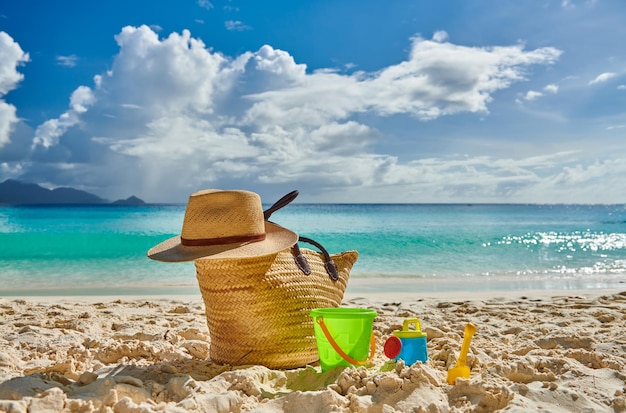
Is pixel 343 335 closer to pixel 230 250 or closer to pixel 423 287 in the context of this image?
pixel 230 250

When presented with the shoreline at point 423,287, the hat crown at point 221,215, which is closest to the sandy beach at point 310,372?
the hat crown at point 221,215

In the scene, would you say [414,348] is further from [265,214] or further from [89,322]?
[89,322]

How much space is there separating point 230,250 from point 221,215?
0.63 feet

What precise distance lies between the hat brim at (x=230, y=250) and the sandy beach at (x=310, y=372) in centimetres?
56

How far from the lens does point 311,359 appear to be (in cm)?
311

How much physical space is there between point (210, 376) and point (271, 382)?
0.32m

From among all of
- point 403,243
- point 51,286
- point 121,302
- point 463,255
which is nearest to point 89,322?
point 121,302

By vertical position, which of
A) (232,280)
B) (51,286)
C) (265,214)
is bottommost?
(51,286)

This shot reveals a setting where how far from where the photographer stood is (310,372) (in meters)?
2.88

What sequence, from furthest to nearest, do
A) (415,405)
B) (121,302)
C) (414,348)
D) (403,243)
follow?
(403,243), (121,302), (414,348), (415,405)

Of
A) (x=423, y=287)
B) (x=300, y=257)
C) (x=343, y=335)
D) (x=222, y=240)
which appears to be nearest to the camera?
(x=343, y=335)

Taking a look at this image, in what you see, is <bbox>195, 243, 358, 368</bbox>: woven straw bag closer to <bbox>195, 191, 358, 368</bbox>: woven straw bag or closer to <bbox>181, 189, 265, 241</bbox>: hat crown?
<bbox>195, 191, 358, 368</bbox>: woven straw bag

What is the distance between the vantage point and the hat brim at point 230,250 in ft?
9.25

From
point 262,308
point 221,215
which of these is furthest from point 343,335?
point 221,215
